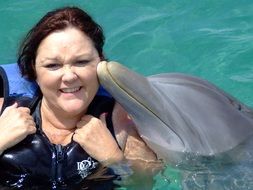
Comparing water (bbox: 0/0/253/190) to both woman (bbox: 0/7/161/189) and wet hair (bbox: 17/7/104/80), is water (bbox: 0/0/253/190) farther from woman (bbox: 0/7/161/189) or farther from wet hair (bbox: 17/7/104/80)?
wet hair (bbox: 17/7/104/80)

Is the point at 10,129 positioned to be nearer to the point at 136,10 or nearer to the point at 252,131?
the point at 252,131

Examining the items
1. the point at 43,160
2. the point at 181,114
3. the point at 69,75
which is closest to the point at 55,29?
the point at 69,75

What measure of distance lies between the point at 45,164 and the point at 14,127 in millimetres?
432

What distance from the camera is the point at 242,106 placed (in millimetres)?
5801

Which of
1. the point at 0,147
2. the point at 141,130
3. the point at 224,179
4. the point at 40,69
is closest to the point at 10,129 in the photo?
the point at 0,147

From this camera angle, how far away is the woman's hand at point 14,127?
5625mm

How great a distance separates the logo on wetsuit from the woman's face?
47 centimetres

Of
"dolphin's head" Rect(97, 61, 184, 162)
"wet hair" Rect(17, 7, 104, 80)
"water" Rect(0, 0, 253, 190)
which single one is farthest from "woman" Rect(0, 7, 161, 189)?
"water" Rect(0, 0, 253, 190)

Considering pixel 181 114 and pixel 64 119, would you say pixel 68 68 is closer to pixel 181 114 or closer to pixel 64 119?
pixel 64 119

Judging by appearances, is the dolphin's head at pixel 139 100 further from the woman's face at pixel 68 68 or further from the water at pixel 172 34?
the water at pixel 172 34

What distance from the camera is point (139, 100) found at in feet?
17.5

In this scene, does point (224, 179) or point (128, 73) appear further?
point (224, 179)

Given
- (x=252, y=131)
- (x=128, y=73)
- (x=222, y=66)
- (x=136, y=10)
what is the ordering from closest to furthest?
(x=128, y=73)
(x=252, y=131)
(x=222, y=66)
(x=136, y=10)

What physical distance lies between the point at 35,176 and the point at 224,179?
1.61 meters
